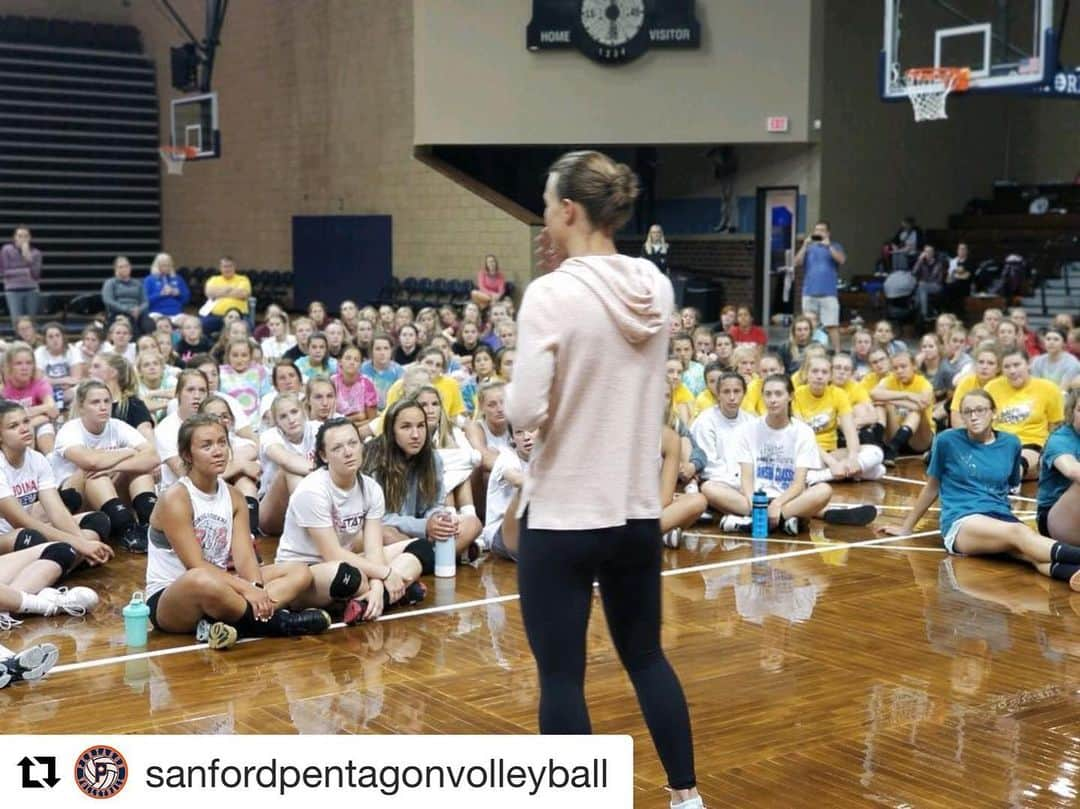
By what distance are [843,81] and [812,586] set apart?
42.6ft

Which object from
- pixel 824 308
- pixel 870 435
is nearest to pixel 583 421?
pixel 870 435

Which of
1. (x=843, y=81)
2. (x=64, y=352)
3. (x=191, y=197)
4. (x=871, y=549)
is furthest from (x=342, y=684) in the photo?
(x=191, y=197)

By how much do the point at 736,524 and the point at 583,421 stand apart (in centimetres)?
530

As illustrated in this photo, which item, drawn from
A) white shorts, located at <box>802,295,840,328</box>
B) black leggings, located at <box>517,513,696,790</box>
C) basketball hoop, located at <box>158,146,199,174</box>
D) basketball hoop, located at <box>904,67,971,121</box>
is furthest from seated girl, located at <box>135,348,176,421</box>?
basketball hoop, located at <box>158,146,199,174</box>

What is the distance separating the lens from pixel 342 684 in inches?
196

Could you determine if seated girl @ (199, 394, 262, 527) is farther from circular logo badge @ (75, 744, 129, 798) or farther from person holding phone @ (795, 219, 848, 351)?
person holding phone @ (795, 219, 848, 351)

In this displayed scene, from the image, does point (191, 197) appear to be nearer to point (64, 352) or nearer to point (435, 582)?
point (64, 352)

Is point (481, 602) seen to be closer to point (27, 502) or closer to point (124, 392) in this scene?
point (27, 502)

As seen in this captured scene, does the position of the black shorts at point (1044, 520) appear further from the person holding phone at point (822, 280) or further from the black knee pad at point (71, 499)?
the person holding phone at point (822, 280)

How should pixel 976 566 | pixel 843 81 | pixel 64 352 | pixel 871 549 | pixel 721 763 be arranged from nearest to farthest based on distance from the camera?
pixel 721 763
pixel 976 566
pixel 871 549
pixel 64 352
pixel 843 81

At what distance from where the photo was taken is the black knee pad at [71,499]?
297 inches

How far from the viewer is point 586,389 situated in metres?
2.84

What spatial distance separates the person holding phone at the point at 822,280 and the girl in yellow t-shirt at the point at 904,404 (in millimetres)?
4885

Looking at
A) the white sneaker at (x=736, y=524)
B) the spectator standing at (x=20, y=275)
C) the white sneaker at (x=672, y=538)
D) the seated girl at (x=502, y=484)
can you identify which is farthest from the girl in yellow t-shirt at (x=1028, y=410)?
the spectator standing at (x=20, y=275)
